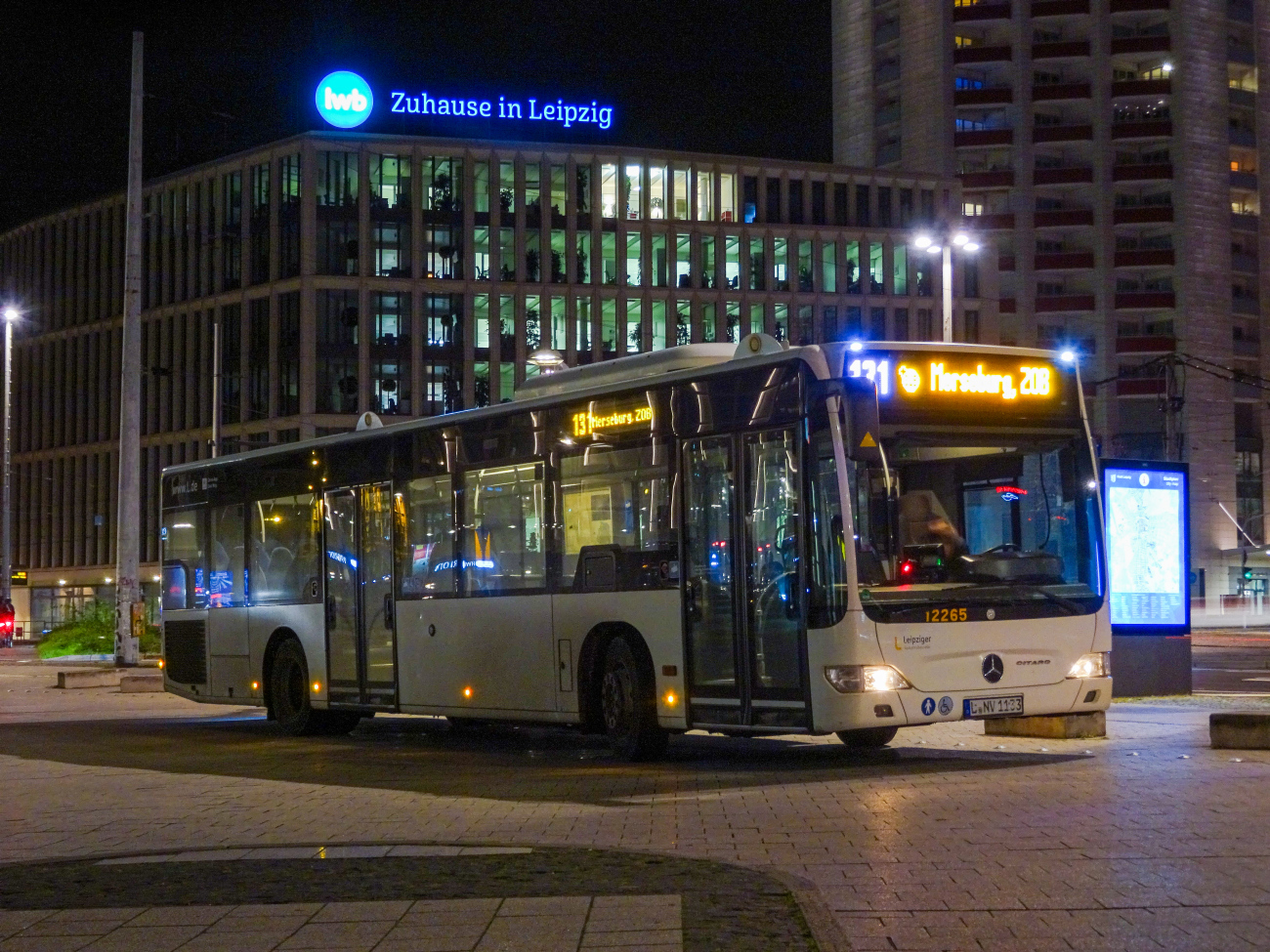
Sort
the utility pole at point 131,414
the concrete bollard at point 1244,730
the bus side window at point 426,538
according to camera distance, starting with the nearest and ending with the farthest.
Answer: the concrete bollard at point 1244,730, the bus side window at point 426,538, the utility pole at point 131,414

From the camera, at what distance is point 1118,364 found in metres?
95.6

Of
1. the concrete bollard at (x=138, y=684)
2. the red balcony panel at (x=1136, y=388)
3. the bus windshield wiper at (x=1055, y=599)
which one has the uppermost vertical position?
the red balcony panel at (x=1136, y=388)

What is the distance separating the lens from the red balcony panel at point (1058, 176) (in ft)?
318

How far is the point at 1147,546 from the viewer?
2123cm

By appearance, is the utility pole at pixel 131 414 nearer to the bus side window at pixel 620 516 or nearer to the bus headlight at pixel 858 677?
the bus side window at pixel 620 516

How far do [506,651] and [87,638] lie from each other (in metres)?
33.9

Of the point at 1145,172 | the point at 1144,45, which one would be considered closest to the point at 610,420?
the point at 1145,172

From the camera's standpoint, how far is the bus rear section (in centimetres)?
1344

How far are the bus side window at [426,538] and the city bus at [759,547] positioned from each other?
0.03 metres

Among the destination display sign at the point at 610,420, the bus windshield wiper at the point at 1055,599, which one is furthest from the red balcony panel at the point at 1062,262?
the bus windshield wiper at the point at 1055,599

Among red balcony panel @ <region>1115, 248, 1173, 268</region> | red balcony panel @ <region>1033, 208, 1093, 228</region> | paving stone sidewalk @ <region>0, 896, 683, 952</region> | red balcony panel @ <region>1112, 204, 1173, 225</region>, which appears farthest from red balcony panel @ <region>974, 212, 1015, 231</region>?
paving stone sidewalk @ <region>0, 896, 683, 952</region>

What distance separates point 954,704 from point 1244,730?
2.68 metres

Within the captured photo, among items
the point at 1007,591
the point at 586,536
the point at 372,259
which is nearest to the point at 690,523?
the point at 586,536

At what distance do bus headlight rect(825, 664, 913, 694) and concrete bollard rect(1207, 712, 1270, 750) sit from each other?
3.24m
